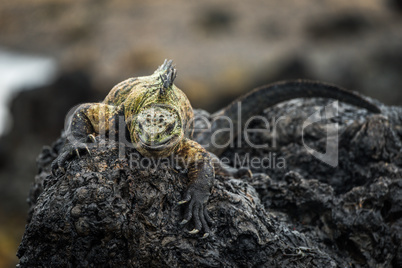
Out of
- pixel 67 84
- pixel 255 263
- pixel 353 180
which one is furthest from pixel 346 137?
pixel 67 84

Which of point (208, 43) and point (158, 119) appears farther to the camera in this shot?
point (208, 43)

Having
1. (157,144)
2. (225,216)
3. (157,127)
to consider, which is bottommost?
(225,216)

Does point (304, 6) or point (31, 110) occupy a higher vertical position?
point (304, 6)

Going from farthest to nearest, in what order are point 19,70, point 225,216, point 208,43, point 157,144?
point 208,43, point 19,70, point 225,216, point 157,144

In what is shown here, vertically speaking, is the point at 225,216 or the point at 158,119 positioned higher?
the point at 158,119

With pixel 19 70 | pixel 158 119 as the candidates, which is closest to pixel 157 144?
pixel 158 119

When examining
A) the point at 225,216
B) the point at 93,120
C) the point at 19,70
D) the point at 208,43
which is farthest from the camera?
the point at 208,43

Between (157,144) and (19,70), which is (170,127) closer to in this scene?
(157,144)

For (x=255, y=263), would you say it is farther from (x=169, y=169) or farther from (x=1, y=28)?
(x=1, y=28)

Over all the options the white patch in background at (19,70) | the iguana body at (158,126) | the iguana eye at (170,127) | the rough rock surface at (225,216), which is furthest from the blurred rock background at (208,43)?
the iguana eye at (170,127)
